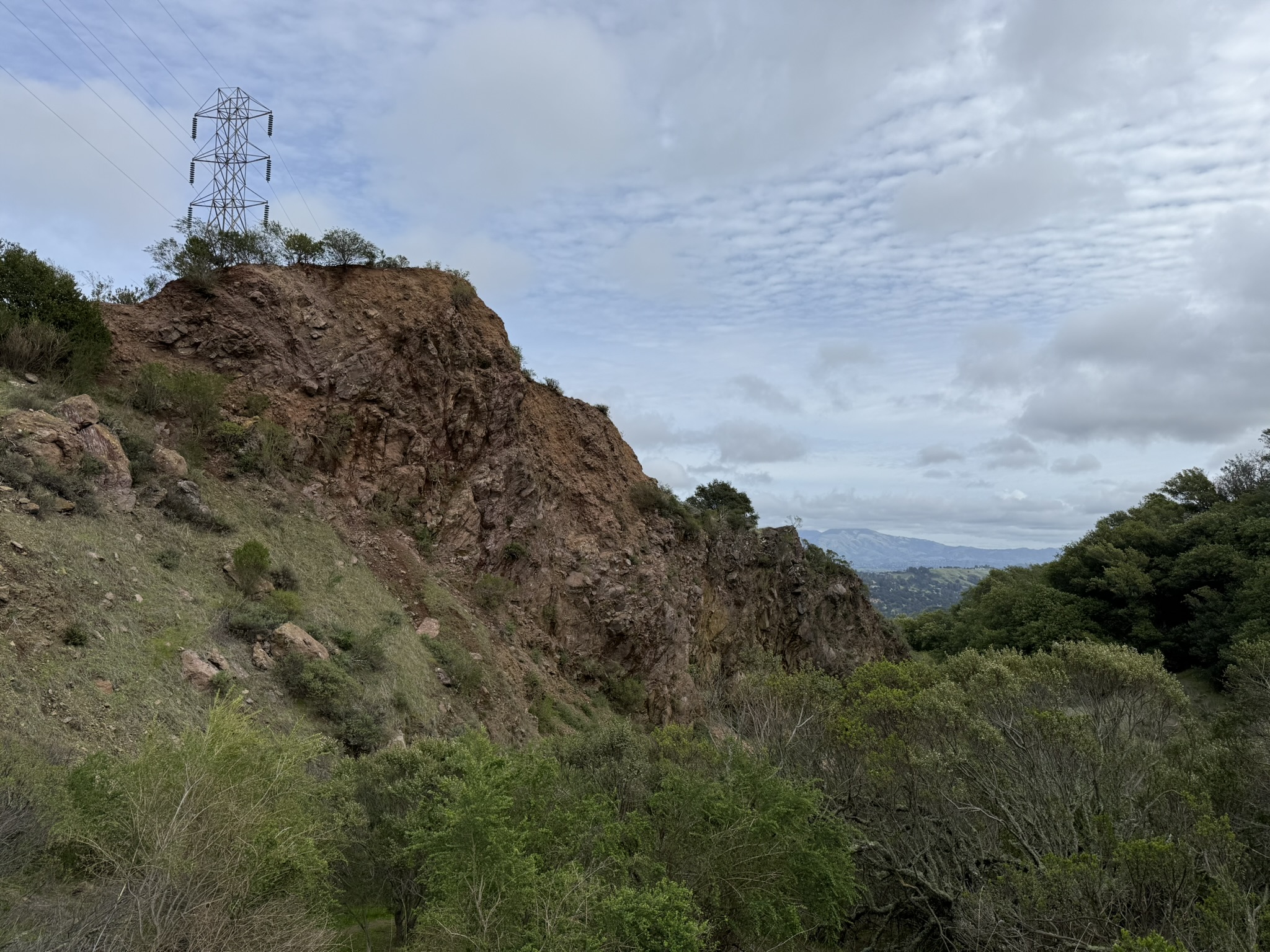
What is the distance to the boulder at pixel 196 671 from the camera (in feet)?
40.9

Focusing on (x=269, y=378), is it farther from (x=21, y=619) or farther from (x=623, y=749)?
(x=623, y=749)

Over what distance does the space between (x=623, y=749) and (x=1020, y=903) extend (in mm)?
7679

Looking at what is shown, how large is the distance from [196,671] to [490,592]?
12.0 m

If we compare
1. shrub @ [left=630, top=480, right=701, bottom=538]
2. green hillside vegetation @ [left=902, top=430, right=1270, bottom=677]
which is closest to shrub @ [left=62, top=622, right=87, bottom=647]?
shrub @ [left=630, top=480, right=701, bottom=538]

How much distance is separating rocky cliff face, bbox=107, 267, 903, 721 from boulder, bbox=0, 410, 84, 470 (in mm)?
6239

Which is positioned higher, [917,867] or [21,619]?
[21,619]

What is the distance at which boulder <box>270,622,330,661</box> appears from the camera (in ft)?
49.0

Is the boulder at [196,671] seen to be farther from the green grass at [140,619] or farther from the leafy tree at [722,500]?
the leafy tree at [722,500]

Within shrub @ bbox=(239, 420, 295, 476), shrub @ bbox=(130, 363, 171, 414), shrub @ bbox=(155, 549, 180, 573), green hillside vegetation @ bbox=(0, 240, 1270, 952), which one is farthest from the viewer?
shrub @ bbox=(239, 420, 295, 476)

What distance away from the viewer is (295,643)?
1514cm

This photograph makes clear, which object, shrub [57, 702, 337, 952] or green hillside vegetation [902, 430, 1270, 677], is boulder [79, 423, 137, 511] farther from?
green hillside vegetation [902, 430, 1270, 677]

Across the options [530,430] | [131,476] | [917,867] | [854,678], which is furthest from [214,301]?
[917,867]

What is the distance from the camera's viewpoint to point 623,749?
14133mm

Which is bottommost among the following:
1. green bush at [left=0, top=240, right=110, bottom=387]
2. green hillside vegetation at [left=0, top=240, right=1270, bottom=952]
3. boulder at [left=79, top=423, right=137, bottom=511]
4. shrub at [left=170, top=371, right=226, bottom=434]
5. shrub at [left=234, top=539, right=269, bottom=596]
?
green hillside vegetation at [left=0, top=240, right=1270, bottom=952]
